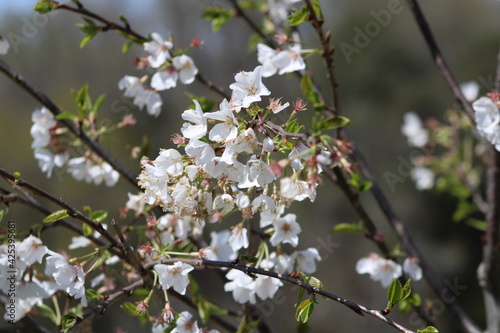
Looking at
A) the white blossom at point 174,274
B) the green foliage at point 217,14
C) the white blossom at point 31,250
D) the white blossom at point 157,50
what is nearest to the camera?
the white blossom at point 174,274

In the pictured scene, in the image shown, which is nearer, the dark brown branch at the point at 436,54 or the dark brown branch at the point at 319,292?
the dark brown branch at the point at 319,292

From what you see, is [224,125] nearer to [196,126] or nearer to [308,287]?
[196,126]

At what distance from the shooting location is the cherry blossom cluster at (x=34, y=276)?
1.06 metres

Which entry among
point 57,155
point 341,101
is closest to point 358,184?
point 57,155

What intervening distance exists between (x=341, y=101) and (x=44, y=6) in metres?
7.54

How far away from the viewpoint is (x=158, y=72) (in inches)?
60.3

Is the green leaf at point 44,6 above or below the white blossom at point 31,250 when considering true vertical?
above

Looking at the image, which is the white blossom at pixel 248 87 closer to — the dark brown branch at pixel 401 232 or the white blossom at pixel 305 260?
the white blossom at pixel 305 260

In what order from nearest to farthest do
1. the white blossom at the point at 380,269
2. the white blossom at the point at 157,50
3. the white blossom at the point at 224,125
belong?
the white blossom at the point at 224,125
the white blossom at the point at 157,50
the white blossom at the point at 380,269

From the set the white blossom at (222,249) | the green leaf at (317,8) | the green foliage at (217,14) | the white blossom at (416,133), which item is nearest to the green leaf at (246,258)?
the white blossom at (222,249)

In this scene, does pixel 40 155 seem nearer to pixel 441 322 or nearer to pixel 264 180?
pixel 264 180

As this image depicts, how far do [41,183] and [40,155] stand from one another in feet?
21.4

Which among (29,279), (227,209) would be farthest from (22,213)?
(227,209)

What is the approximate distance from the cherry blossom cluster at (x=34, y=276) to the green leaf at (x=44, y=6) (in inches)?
24.2
